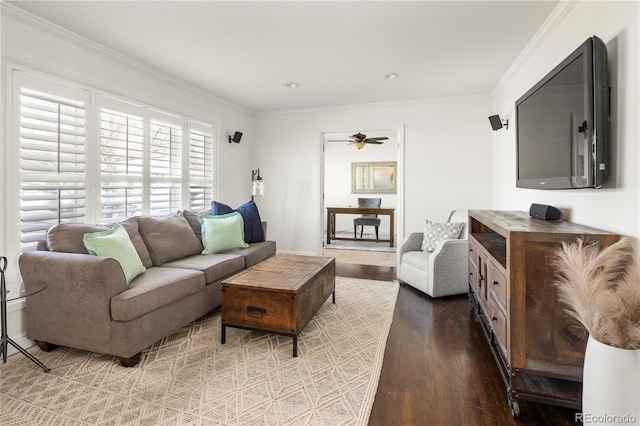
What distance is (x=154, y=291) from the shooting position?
7.31ft

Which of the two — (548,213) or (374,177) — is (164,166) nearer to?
(548,213)

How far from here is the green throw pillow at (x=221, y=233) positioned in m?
3.47

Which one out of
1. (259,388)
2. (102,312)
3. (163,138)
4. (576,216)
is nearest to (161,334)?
(102,312)

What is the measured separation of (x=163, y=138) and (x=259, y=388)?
3.00 meters

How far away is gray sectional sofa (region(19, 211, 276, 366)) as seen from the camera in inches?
81.0

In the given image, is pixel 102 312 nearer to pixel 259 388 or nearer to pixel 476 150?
pixel 259 388

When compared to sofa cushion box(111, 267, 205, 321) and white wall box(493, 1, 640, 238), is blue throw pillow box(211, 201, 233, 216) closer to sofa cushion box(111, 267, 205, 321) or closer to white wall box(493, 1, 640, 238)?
sofa cushion box(111, 267, 205, 321)

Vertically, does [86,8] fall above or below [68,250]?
above

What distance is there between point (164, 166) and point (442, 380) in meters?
3.48

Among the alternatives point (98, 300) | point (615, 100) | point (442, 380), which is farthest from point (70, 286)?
point (615, 100)

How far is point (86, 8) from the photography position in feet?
7.65

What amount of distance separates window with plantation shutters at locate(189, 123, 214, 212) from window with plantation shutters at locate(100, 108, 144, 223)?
2.60ft

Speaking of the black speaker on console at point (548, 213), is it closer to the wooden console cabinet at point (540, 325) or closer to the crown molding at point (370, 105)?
the wooden console cabinet at point (540, 325)

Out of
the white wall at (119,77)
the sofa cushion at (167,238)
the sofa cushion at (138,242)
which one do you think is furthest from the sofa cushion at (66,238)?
the white wall at (119,77)
